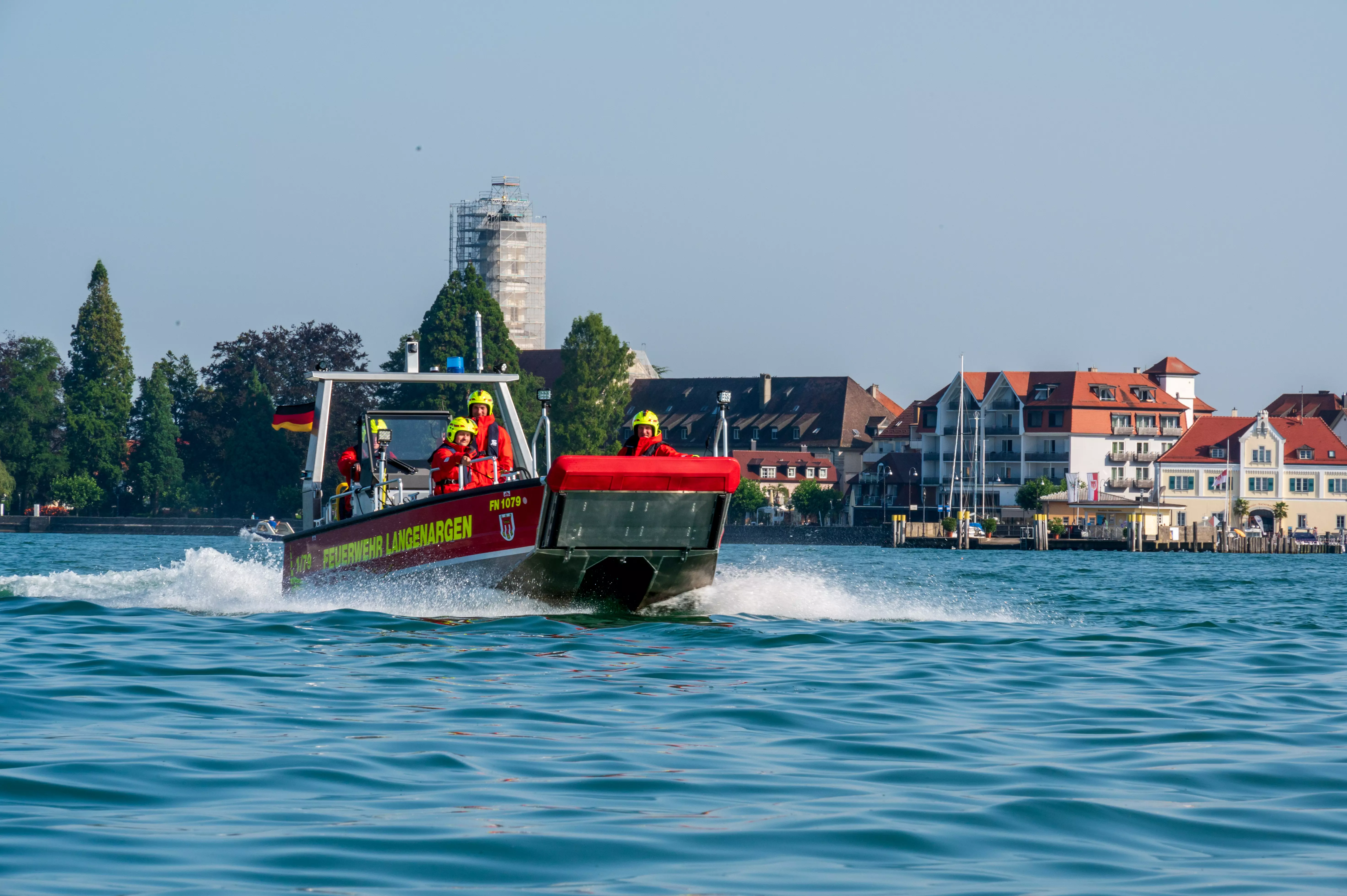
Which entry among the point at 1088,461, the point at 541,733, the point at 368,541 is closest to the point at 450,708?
the point at 541,733

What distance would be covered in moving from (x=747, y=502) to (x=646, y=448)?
92.3 m

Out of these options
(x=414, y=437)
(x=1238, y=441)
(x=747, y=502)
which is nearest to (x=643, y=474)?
(x=414, y=437)

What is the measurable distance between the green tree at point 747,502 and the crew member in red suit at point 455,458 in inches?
3525

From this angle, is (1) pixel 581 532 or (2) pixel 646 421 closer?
(1) pixel 581 532

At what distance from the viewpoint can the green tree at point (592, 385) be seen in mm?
94562

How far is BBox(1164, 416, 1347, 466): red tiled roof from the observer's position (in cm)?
10544

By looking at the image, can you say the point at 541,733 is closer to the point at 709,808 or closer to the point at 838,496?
the point at 709,808

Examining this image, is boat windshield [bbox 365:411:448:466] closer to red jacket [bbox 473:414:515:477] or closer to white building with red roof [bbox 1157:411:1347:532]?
red jacket [bbox 473:414:515:477]

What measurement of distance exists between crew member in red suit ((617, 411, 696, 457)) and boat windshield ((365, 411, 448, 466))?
3.62m

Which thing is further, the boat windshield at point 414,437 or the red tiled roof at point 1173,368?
the red tiled roof at point 1173,368

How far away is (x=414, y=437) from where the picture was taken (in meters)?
18.6

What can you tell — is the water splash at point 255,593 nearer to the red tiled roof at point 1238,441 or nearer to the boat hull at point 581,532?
the boat hull at point 581,532

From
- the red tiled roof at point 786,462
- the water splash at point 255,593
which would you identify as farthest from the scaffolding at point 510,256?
the water splash at point 255,593

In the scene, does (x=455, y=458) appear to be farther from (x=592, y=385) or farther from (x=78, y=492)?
(x=78, y=492)
